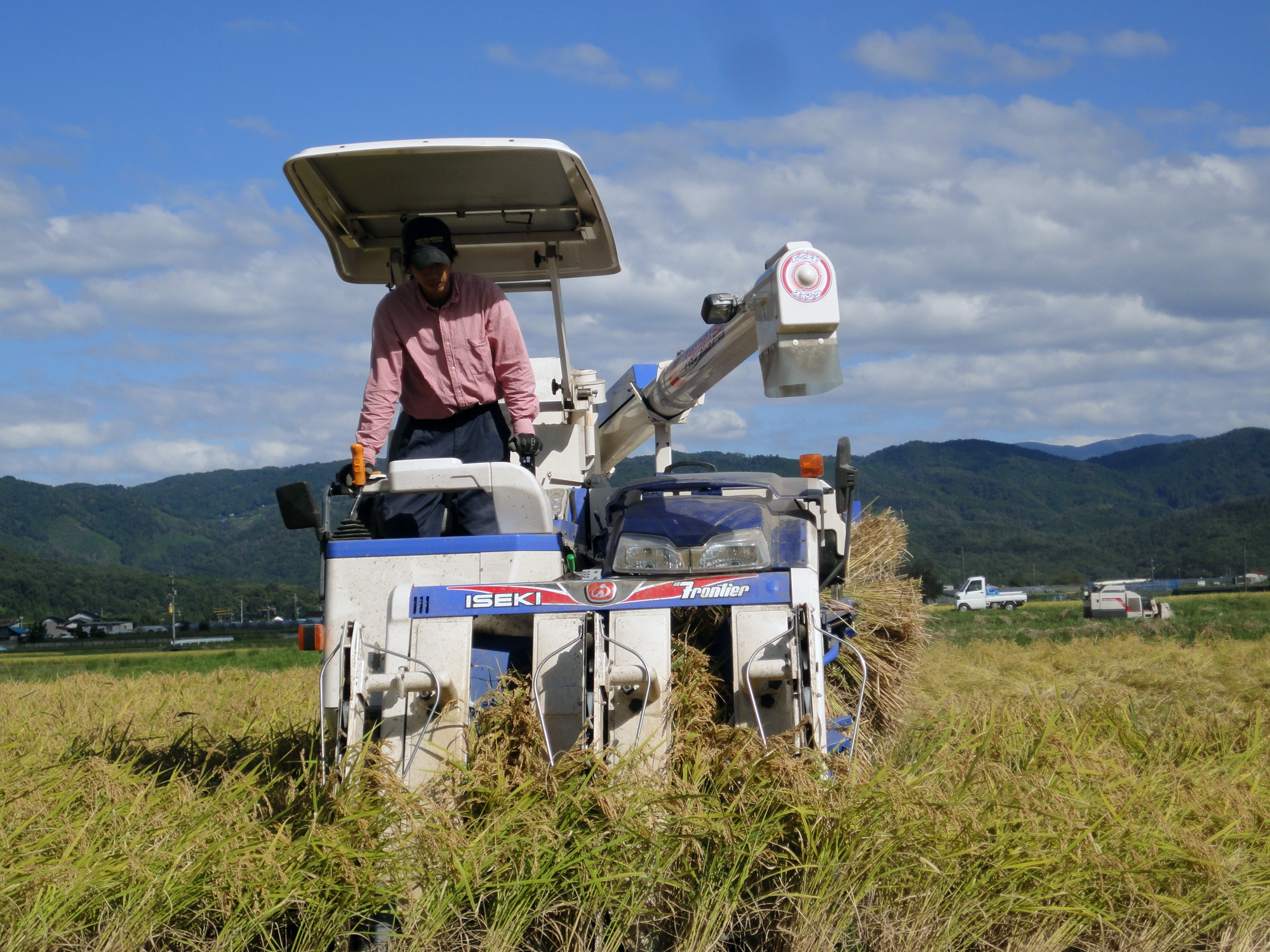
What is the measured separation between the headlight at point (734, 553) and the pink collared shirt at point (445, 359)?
1213 mm

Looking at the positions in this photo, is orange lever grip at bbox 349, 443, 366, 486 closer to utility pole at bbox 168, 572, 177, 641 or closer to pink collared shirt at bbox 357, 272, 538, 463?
pink collared shirt at bbox 357, 272, 538, 463

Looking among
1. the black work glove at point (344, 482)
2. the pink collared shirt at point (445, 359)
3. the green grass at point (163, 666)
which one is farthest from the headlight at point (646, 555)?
the green grass at point (163, 666)

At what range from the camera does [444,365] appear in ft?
17.5

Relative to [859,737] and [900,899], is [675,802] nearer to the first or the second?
[900,899]

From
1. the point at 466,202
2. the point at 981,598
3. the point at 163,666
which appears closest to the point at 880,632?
the point at 466,202

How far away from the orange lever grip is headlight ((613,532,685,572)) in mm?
1122

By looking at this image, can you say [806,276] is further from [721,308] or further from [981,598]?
[981,598]

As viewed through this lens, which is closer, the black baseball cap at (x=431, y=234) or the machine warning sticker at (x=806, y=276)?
the machine warning sticker at (x=806, y=276)

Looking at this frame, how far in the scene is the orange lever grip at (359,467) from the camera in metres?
4.69

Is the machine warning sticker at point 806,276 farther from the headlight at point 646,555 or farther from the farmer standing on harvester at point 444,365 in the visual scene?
the farmer standing on harvester at point 444,365

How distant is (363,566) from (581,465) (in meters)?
3.74

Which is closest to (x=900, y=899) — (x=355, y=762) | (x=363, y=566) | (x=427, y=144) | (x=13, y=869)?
(x=355, y=762)

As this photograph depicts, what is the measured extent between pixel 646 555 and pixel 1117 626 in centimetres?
1911

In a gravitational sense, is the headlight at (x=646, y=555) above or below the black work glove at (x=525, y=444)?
below
